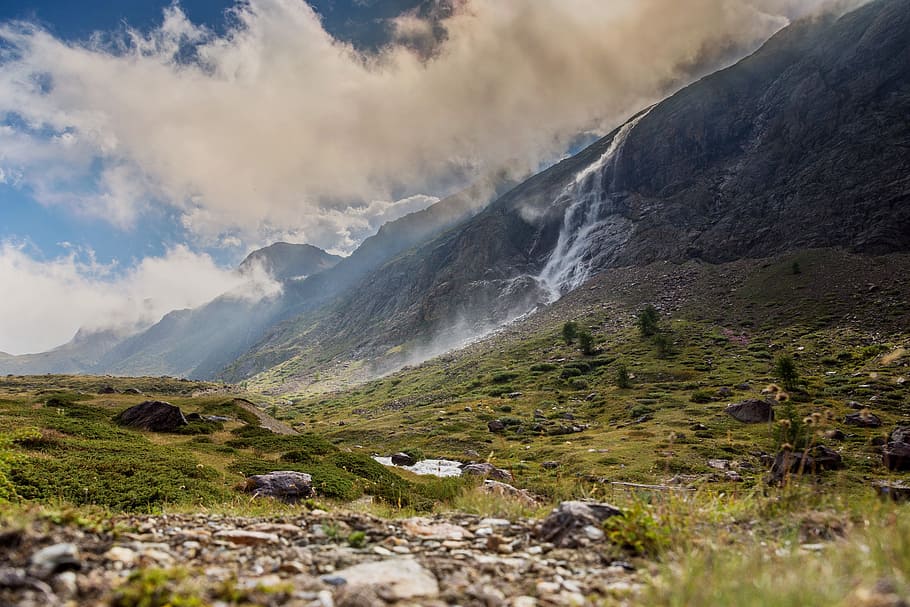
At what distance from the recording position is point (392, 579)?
4824mm

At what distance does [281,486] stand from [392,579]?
52.5ft

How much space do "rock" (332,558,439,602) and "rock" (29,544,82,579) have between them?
2.53 m

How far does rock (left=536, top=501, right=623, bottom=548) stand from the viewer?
21.0 ft

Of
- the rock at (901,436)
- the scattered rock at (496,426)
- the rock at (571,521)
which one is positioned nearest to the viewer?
the rock at (571,521)

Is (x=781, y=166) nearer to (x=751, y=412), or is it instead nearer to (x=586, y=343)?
(x=586, y=343)

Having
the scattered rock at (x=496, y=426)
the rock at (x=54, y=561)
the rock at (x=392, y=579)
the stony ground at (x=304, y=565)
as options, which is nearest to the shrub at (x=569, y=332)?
the scattered rock at (x=496, y=426)

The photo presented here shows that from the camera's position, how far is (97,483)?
50.4 ft

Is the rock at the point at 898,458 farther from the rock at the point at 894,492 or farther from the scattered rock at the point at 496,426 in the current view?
the scattered rock at the point at 496,426

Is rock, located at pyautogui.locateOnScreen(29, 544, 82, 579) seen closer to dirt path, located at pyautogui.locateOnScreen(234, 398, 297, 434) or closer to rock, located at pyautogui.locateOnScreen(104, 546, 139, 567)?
rock, located at pyautogui.locateOnScreen(104, 546, 139, 567)

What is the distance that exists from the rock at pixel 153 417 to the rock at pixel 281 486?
48.9 ft

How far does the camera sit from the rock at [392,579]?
4.36 metres

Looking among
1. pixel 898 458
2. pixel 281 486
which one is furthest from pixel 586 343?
pixel 281 486

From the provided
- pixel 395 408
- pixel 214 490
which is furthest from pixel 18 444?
pixel 395 408

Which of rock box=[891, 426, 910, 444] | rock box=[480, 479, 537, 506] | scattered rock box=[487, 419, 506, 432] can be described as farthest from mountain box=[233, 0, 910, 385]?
rock box=[480, 479, 537, 506]
